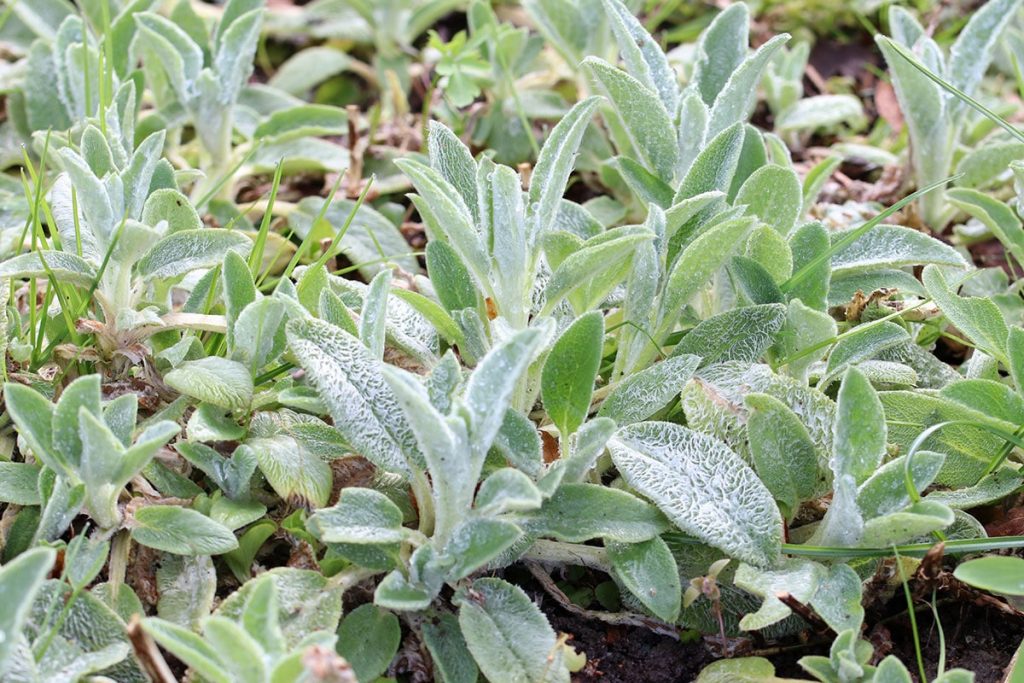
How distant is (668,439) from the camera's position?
68.2 inches

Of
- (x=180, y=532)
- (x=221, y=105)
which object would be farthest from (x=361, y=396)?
(x=221, y=105)

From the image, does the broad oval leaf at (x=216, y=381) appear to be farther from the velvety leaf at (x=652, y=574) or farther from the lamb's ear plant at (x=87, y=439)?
the velvety leaf at (x=652, y=574)

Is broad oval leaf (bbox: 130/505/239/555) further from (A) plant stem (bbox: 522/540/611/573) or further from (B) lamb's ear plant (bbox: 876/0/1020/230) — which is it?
(B) lamb's ear plant (bbox: 876/0/1020/230)

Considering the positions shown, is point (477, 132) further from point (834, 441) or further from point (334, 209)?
point (834, 441)

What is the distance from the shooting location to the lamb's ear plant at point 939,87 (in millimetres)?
2508

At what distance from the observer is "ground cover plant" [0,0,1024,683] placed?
153cm

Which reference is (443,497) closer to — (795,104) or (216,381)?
(216,381)

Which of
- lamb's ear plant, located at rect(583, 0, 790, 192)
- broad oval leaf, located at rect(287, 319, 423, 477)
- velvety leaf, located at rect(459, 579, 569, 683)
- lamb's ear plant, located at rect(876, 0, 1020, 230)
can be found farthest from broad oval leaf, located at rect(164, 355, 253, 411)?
lamb's ear plant, located at rect(876, 0, 1020, 230)

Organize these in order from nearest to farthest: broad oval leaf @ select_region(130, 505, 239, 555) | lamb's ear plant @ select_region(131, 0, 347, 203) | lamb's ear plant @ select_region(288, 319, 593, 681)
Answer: lamb's ear plant @ select_region(288, 319, 593, 681), broad oval leaf @ select_region(130, 505, 239, 555), lamb's ear plant @ select_region(131, 0, 347, 203)

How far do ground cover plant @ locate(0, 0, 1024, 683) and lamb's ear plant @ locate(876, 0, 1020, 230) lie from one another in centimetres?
35

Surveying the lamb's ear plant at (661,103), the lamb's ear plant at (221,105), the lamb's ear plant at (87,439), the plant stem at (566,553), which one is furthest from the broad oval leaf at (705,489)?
the lamb's ear plant at (221,105)

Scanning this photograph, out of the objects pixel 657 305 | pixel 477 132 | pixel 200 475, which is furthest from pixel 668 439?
pixel 477 132

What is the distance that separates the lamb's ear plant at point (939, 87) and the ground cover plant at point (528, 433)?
0.35 metres

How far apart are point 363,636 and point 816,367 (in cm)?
98
